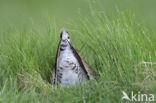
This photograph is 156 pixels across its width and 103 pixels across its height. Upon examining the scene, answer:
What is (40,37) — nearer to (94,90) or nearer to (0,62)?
(0,62)

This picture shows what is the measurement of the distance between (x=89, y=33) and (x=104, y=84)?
3.13 feet

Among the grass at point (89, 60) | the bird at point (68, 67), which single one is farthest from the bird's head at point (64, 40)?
the grass at point (89, 60)

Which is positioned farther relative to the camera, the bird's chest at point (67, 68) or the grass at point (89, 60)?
the bird's chest at point (67, 68)

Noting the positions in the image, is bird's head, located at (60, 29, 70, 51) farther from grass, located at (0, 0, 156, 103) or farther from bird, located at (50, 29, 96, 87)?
grass, located at (0, 0, 156, 103)

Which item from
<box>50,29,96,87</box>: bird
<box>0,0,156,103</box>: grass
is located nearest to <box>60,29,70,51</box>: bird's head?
<box>50,29,96,87</box>: bird

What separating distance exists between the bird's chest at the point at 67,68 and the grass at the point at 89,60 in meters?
0.19

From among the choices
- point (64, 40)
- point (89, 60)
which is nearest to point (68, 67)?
point (64, 40)

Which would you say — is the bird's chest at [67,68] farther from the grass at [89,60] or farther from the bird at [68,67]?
the grass at [89,60]

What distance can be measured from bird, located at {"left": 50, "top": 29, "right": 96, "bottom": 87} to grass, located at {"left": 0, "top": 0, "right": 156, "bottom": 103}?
132 millimetres

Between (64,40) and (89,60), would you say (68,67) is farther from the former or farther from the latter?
(89,60)

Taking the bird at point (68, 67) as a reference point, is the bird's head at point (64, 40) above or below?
above

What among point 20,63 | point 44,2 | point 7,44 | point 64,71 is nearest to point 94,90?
point 64,71

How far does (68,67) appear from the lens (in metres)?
4.67

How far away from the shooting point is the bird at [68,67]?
4625 mm
